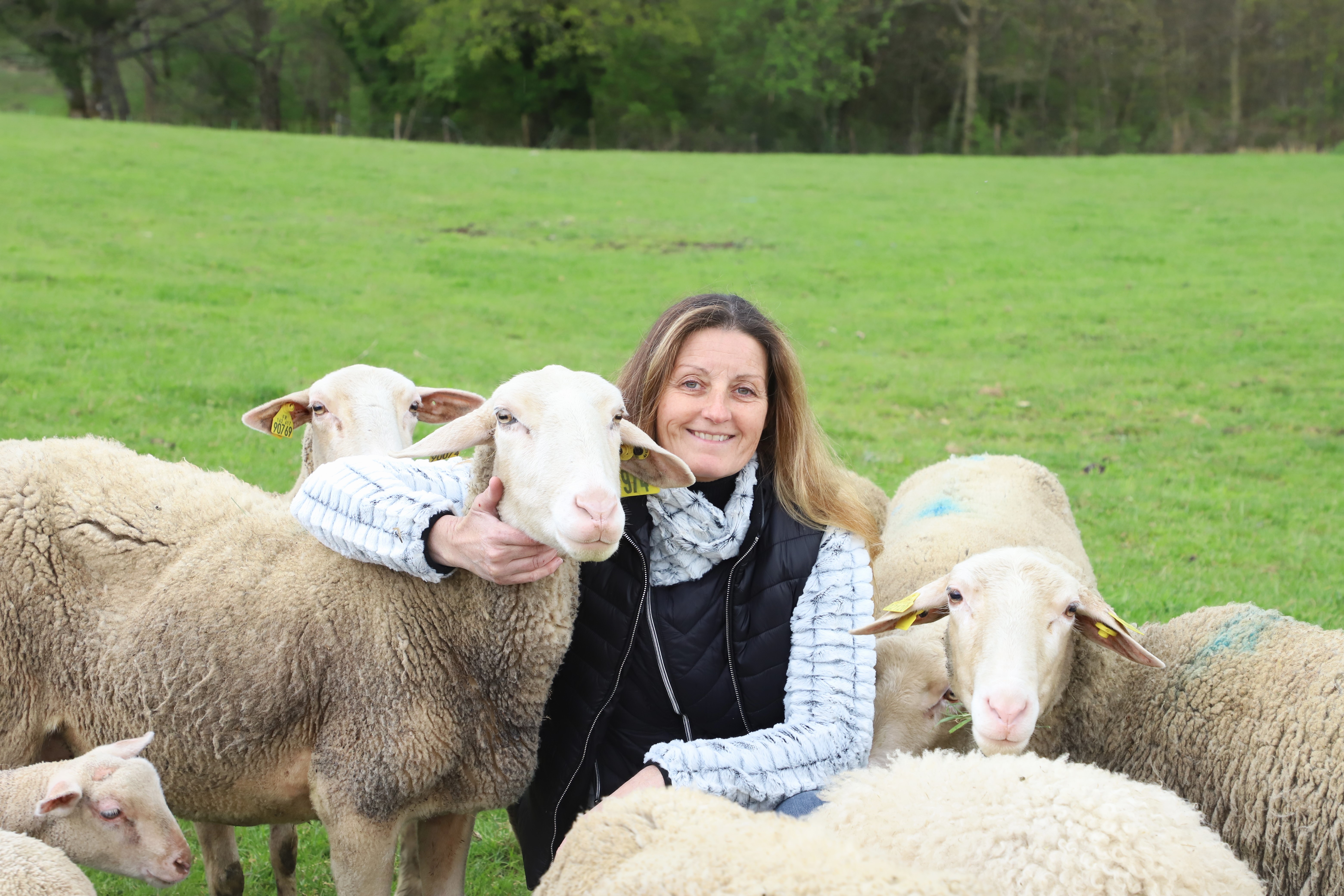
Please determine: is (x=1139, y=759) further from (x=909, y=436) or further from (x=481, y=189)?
(x=481, y=189)

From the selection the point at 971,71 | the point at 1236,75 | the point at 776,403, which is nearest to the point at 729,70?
the point at 971,71

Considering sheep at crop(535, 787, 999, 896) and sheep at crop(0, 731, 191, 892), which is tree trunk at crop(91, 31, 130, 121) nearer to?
sheep at crop(0, 731, 191, 892)

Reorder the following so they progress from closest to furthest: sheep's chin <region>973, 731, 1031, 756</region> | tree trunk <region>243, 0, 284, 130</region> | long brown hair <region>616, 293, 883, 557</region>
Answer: sheep's chin <region>973, 731, 1031, 756</region>, long brown hair <region>616, 293, 883, 557</region>, tree trunk <region>243, 0, 284, 130</region>

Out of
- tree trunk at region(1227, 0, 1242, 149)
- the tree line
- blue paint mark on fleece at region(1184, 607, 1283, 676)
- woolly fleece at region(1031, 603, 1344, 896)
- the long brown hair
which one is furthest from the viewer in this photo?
the tree line

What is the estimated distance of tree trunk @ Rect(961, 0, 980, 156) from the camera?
36.2 meters

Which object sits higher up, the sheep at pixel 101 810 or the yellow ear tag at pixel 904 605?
the yellow ear tag at pixel 904 605

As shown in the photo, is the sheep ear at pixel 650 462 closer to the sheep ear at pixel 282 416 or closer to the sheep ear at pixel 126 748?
the sheep ear at pixel 126 748

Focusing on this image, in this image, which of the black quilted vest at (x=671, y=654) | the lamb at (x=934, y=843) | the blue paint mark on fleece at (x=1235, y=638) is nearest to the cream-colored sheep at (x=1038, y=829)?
the lamb at (x=934, y=843)

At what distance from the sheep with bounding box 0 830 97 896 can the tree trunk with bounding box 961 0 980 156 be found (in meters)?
36.1

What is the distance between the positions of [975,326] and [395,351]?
251 inches

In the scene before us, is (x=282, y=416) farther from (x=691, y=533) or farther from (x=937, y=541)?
(x=937, y=541)

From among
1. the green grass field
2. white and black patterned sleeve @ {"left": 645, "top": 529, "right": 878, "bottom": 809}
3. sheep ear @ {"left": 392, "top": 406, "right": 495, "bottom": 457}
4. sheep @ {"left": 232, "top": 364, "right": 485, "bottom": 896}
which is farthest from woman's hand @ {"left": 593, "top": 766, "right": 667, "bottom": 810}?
sheep @ {"left": 232, "top": 364, "right": 485, "bottom": 896}

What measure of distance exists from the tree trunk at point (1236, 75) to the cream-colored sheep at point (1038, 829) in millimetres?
35930

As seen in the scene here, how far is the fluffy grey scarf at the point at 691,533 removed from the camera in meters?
3.03
